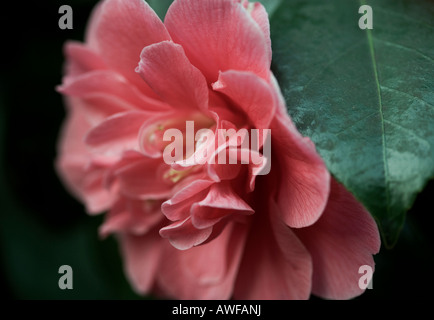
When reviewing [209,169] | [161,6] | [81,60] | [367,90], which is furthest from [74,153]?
[367,90]

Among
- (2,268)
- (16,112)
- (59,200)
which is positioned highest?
(16,112)

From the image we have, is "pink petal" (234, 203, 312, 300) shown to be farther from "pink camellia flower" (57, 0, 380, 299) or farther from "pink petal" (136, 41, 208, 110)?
"pink petal" (136, 41, 208, 110)

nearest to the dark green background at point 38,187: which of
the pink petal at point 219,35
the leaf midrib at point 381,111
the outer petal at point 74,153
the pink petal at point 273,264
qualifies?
the outer petal at point 74,153

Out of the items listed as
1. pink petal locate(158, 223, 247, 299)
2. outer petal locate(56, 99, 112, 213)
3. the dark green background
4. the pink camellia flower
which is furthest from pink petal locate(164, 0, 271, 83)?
the dark green background

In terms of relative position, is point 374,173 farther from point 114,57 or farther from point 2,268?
point 2,268

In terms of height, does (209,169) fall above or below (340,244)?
above

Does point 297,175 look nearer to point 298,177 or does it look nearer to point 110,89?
point 298,177

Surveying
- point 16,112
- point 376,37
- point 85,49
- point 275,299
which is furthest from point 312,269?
point 16,112

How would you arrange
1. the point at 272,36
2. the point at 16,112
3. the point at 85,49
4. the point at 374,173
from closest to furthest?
the point at 374,173 < the point at 272,36 < the point at 85,49 < the point at 16,112
